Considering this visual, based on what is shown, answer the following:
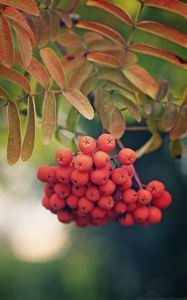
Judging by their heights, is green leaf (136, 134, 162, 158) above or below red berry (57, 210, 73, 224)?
above

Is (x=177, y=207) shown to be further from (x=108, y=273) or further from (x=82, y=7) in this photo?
(x=82, y=7)

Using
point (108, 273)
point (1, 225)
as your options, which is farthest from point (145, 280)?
point (1, 225)

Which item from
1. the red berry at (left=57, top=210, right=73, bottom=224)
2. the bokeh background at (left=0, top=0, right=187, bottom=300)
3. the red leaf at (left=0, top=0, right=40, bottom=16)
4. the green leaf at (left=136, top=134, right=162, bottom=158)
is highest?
the red leaf at (left=0, top=0, right=40, bottom=16)

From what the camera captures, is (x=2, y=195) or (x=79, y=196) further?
(x=2, y=195)

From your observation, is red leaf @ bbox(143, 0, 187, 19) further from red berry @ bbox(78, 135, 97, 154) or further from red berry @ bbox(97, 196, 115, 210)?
red berry @ bbox(97, 196, 115, 210)

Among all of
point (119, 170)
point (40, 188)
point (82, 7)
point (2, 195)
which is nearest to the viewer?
point (119, 170)

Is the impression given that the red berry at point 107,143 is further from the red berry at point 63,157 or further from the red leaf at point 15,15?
the red leaf at point 15,15

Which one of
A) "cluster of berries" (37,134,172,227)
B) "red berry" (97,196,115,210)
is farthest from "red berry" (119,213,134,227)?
"red berry" (97,196,115,210)

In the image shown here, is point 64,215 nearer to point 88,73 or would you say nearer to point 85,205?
point 85,205
